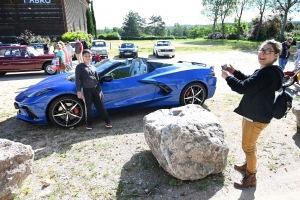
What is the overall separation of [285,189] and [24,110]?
444 cm

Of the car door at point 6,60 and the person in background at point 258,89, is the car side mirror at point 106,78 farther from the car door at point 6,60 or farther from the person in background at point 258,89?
the car door at point 6,60

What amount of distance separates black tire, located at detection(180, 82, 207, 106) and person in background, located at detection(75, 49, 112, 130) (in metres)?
1.89

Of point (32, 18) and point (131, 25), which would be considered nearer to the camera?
point (32, 18)

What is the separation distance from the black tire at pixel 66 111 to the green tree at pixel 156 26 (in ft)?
364

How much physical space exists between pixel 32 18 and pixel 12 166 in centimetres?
2817

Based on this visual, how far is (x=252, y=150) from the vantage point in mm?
2654

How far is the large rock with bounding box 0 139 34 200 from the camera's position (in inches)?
95.9

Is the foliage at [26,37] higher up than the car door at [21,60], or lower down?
higher up

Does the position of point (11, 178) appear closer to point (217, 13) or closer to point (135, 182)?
point (135, 182)

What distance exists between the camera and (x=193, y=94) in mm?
5410

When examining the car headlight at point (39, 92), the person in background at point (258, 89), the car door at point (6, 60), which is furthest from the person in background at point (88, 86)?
the car door at point (6, 60)

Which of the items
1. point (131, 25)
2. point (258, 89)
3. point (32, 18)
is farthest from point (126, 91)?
point (131, 25)

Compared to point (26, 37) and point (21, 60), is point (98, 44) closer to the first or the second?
point (21, 60)

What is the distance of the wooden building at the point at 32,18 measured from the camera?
25.5 m
